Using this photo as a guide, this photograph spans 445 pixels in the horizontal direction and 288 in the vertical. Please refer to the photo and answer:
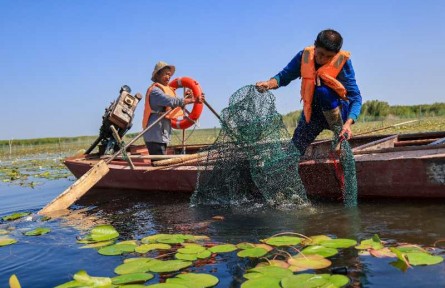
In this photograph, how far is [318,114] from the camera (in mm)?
4590

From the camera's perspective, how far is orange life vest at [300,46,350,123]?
416 cm

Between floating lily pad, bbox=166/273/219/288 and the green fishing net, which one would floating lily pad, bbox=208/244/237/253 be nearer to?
floating lily pad, bbox=166/273/219/288

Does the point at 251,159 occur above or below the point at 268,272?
above

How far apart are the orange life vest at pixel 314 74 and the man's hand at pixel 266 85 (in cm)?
32

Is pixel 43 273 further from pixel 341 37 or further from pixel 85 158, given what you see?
pixel 85 158

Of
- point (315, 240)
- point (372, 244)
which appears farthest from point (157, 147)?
point (372, 244)

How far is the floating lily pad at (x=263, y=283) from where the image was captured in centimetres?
218

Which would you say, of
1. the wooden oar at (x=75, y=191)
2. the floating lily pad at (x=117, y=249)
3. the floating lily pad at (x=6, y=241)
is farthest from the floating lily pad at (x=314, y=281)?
the wooden oar at (x=75, y=191)

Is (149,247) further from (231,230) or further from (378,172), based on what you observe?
(378,172)

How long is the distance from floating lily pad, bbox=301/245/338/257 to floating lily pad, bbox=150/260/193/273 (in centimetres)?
77

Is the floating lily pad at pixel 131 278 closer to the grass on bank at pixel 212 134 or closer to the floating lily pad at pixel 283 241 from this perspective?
the floating lily pad at pixel 283 241

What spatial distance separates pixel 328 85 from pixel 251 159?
108 cm

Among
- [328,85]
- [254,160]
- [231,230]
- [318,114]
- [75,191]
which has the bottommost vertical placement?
[231,230]

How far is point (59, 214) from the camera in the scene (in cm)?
516
